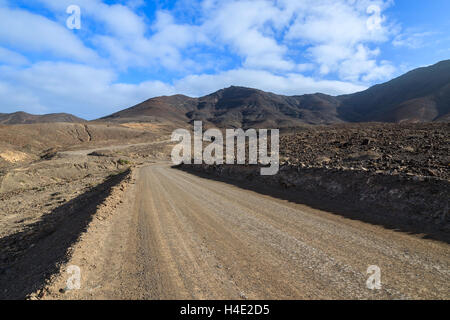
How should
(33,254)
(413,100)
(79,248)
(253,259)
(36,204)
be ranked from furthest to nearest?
(413,100), (36,204), (33,254), (79,248), (253,259)

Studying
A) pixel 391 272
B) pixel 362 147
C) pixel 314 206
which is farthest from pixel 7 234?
pixel 362 147

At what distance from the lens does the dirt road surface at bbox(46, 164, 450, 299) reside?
14.0 ft

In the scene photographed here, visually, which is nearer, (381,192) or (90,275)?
(90,275)

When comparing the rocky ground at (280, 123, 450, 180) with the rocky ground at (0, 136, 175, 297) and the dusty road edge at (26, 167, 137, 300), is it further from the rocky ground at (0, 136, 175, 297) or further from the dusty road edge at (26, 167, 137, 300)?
the rocky ground at (0, 136, 175, 297)

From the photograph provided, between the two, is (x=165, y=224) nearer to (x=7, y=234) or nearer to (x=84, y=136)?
(x=7, y=234)

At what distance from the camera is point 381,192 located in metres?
9.90

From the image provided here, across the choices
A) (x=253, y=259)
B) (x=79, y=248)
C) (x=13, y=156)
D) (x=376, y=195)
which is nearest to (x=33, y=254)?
(x=79, y=248)

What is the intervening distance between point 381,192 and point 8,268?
504 inches

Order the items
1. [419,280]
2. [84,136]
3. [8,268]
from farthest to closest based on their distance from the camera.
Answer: [84,136] < [8,268] < [419,280]

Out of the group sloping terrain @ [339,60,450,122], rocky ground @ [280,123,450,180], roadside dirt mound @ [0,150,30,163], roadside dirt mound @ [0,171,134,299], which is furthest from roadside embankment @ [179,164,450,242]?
sloping terrain @ [339,60,450,122]

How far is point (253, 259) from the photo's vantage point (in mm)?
5512

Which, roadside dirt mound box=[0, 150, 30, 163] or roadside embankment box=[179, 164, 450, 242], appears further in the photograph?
roadside dirt mound box=[0, 150, 30, 163]

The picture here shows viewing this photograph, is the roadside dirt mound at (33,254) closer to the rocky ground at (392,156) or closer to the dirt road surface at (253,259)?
the dirt road surface at (253,259)

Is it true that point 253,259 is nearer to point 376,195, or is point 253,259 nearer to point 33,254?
point 33,254
